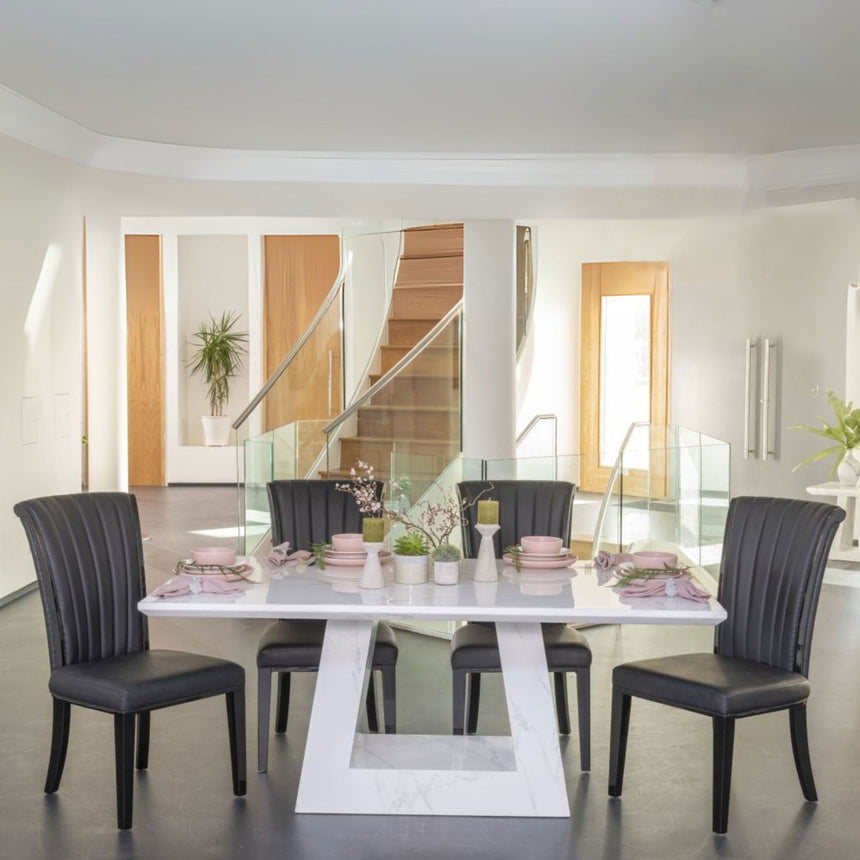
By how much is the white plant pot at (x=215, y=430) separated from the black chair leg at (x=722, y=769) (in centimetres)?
949

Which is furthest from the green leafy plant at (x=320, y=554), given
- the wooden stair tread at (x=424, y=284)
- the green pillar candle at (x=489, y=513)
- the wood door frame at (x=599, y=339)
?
the wood door frame at (x=599, y=339)

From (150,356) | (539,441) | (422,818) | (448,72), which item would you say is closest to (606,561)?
(422,818)

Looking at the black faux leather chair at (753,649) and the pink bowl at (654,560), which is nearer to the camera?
the black faux leather chair at (753,649)

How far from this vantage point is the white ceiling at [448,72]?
470 centimetres

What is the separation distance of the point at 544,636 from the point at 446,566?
A: 704 mm

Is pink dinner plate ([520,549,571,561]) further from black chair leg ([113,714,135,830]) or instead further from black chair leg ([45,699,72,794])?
black chair leg ([45,699,72,794])

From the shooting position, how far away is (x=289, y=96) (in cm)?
610

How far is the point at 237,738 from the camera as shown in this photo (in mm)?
3742

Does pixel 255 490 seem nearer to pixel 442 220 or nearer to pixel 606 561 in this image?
pixel 442 220

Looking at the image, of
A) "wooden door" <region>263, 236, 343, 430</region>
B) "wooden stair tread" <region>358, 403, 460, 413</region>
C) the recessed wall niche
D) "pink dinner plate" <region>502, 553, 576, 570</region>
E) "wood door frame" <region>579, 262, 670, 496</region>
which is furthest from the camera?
the recessed wall niche

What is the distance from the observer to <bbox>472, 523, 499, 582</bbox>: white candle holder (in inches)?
146

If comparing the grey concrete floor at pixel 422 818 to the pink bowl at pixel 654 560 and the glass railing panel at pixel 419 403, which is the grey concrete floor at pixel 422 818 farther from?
the glass railing panel at pixel 419 403

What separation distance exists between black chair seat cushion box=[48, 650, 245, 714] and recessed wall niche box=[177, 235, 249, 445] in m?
9.10

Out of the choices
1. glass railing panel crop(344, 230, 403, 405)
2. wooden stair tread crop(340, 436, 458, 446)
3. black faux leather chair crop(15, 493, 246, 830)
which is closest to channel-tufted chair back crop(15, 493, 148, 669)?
black faux leather chair crop(15, 493, 246, 830)
